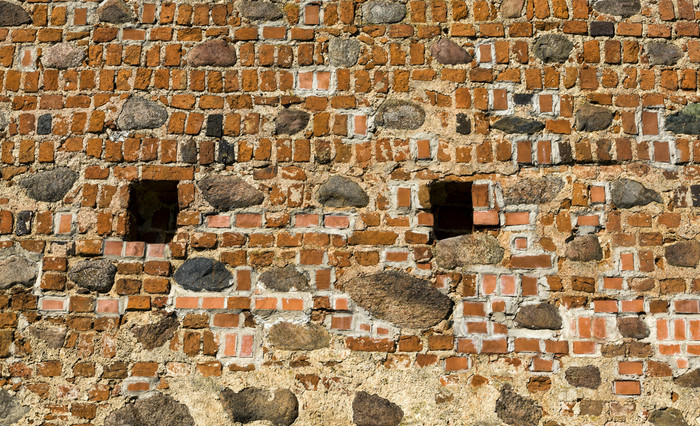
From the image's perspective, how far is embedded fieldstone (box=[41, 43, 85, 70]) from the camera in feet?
10.1

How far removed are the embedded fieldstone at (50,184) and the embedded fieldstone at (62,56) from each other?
1.66 feet

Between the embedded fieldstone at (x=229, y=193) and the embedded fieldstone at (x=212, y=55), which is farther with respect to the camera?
the embedded fieldstone at (x=212, y=55)

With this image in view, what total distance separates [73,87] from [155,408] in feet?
4.95

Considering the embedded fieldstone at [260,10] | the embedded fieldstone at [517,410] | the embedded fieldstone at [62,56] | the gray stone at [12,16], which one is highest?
the embedded fieldstone at [260,10]

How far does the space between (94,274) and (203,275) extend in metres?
0.48

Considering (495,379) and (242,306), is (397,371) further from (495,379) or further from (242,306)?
(242,306)

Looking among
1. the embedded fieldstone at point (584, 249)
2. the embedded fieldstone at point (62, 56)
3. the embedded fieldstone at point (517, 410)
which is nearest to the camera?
the embedded fieldstone at point (517, 410)

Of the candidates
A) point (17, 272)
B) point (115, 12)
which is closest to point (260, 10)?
point (115, 12)

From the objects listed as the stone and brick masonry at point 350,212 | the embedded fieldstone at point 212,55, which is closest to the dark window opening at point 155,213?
the stone and brick masonry at point 350,212

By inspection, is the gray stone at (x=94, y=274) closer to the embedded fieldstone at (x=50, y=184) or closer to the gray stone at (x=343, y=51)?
the embedded fieldstone at (x=50, y=184)

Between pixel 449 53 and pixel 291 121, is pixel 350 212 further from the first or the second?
pixel 449 53

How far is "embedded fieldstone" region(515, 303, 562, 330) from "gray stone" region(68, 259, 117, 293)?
Result: 178cm

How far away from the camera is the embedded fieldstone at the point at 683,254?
2840 mm

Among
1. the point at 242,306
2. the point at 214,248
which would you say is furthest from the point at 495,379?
the point at 214,248
